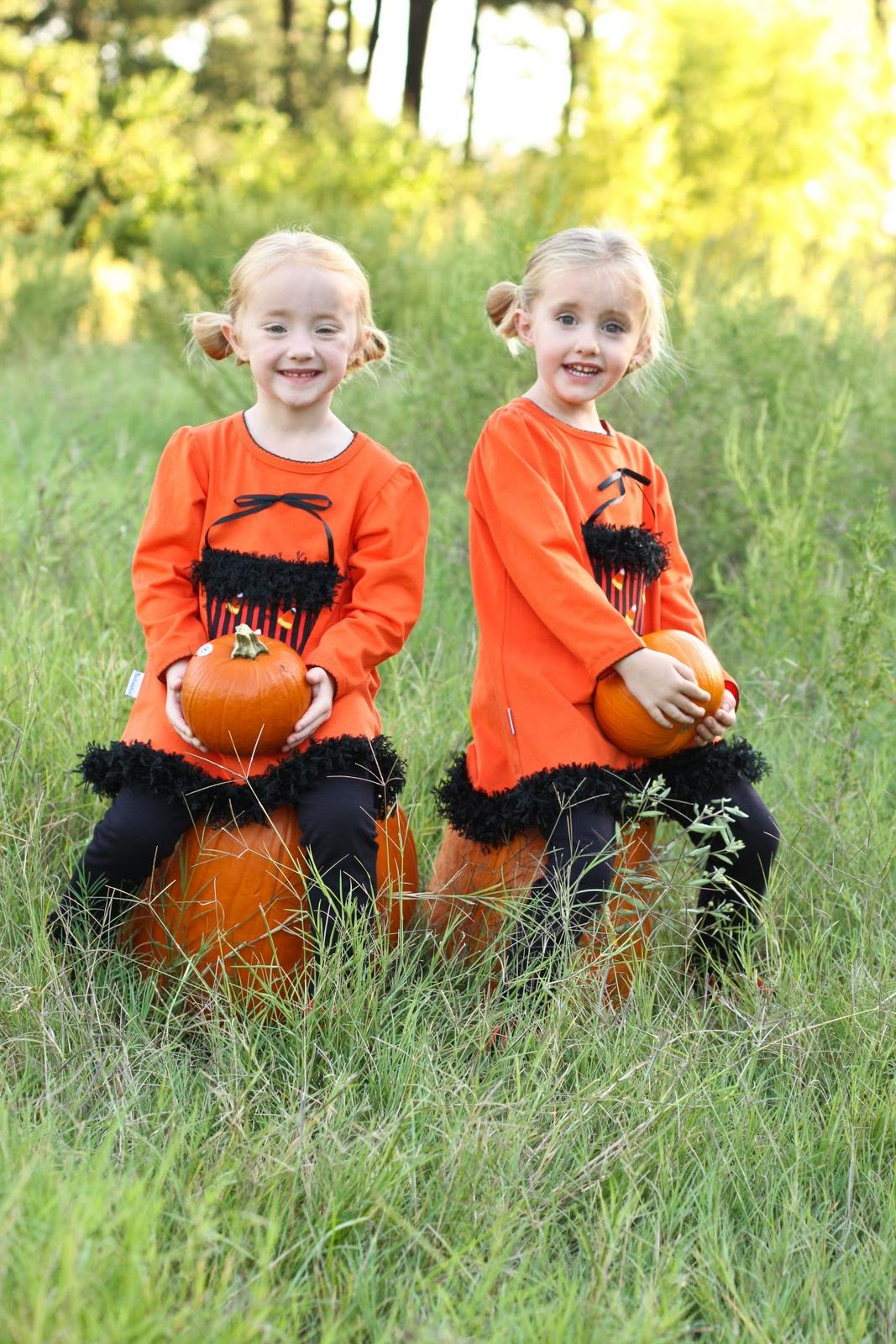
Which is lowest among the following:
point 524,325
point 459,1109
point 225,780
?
point 459,1109

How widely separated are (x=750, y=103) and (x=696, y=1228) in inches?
471

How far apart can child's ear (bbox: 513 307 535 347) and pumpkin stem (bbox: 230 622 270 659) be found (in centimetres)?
100

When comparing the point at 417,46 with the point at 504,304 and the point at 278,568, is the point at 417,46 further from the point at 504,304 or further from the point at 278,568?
the point at 278,568

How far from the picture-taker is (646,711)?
2.76 meters

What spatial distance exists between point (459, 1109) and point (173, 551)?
1.36 m

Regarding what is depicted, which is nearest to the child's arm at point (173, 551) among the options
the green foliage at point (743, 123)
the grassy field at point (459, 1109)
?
the grassy field at point (459, 1109)

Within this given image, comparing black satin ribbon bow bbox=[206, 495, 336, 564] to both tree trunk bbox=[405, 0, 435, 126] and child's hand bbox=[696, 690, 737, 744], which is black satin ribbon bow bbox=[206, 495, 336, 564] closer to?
child's hand bbox=[696, 690, 737, 744]

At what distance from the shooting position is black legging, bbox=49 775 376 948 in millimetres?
2688

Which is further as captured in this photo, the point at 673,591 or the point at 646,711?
the point at 673,591

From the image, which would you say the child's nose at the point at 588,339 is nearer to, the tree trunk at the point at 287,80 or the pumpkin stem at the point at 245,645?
the pumpkin stem at the point at 245,645

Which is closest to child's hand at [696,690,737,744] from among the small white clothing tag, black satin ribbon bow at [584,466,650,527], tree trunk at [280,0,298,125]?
black satin ribbon bow at [584,466,650,527]

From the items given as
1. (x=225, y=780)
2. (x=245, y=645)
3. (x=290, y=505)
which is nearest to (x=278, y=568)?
(x=290, y=505)

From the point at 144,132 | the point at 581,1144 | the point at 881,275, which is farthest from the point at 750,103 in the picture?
the point at 581,1144

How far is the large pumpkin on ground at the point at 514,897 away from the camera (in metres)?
2.74
